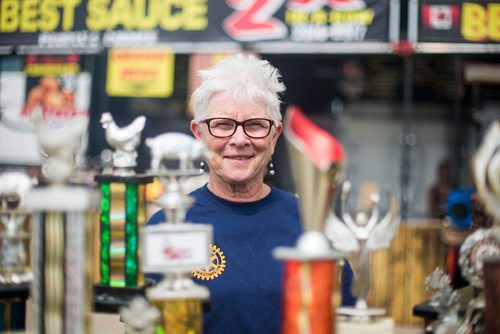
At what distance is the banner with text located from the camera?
17.6 ft

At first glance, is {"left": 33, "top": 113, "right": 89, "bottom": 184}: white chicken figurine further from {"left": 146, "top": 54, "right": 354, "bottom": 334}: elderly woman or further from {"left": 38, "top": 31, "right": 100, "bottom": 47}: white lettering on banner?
{"left": 38, "top": 31, "right": 100, "bottom": 47}: white lettering on banner

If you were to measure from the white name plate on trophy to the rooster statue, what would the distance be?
310 millimetres

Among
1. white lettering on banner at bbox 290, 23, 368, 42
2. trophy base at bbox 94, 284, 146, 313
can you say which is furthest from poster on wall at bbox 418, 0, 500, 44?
trophy base at bbox 94, 284, 146, 313

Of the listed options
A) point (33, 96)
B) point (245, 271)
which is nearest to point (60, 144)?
point (245, 271)

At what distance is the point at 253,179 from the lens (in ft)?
7.62

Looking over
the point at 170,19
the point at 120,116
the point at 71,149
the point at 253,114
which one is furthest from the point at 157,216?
the point at 120,116

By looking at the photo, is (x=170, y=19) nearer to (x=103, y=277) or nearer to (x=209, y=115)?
(x=209, y=115)

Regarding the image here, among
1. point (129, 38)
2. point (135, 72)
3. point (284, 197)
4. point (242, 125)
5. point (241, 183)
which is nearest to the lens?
point (242, 125)

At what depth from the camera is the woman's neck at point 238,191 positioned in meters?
2.34

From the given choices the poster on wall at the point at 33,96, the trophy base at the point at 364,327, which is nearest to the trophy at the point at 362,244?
the trophy base at the point at 364,327

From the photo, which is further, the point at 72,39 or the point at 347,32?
the point at 72,39

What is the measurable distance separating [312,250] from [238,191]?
3.64 feet

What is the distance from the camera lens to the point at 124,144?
168 centimetres

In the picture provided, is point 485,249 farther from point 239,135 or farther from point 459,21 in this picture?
point 459,21
